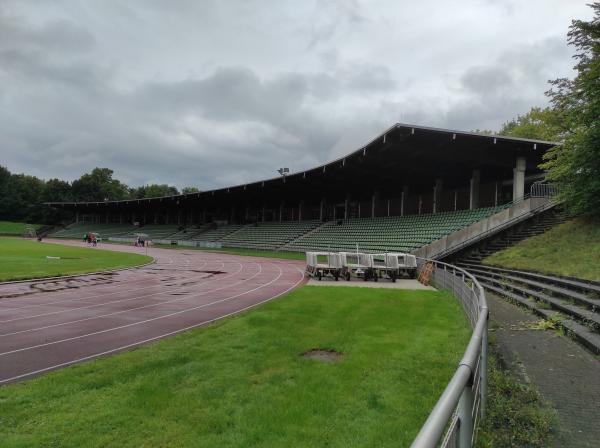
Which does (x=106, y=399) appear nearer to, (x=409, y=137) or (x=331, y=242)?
(x=409, y=137)

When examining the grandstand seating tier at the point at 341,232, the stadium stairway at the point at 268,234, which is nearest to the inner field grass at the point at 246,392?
the grandstand seating tier at the point at 341,232

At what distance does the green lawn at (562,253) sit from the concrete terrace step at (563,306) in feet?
4.45

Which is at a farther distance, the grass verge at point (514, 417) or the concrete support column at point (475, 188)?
the concrete support column at point (475, 188)

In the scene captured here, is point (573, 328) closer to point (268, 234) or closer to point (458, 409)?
point (458, 409)

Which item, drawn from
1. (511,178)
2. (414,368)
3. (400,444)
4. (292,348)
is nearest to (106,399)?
(292,348)

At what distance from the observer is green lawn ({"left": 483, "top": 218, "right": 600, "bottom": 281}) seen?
12651 mm

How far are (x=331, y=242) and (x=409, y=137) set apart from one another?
495 inches

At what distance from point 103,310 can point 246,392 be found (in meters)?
7.77

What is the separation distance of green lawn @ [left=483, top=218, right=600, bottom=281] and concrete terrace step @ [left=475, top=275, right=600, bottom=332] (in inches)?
53.4

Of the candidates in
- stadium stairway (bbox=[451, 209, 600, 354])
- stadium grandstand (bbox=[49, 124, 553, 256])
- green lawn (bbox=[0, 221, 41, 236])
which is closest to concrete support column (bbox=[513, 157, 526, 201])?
stadium grandstand (bbox=[49, 124, 553, 256])

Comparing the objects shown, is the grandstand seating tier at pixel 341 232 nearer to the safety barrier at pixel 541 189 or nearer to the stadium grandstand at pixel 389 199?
the stadium grandstand at pixel 389 199

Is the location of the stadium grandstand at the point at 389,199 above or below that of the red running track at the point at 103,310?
above

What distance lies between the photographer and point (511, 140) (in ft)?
80.3

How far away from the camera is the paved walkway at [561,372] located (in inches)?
165
